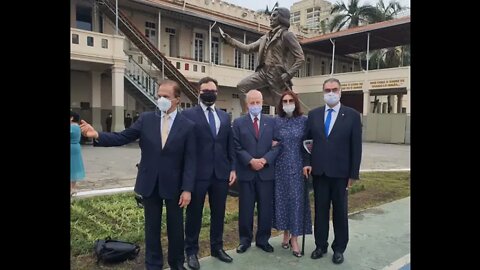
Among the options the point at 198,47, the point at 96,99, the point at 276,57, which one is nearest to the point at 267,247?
the point at 276,57

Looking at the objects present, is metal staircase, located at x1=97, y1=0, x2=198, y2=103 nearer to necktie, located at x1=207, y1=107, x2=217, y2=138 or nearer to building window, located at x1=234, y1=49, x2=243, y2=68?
building window, located at x1=234, y1=49, x2=243, y2=68

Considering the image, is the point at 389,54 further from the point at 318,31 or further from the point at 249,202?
the point at 249,202

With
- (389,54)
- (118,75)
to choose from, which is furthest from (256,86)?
(389,54)

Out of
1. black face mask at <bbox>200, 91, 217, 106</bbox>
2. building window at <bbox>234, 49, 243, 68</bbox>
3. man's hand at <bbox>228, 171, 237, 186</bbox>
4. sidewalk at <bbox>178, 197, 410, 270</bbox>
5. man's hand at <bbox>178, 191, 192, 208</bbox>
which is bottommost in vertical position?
sidewalk at <bbox>178, 197, 410, 270</bbox>

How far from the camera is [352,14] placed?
3167cm

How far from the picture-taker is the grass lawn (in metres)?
4.20

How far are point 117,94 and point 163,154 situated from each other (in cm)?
1525

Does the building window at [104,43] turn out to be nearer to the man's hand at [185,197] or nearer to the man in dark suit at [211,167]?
the man in dark suit at [211,167]

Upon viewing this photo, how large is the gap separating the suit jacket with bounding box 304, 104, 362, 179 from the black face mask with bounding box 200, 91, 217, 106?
1178 millimetres

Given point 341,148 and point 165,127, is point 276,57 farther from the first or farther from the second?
point 165,127

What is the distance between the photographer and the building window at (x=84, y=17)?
1916cm

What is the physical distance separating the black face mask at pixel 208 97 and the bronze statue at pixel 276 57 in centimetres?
304

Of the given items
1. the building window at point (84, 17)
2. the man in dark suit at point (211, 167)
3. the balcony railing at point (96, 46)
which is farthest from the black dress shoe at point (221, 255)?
the building window at point (84, 17)

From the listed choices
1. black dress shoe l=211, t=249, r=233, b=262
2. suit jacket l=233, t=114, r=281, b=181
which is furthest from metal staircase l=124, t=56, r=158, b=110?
black dress shoe l=211, t=249, r=233, b=262
